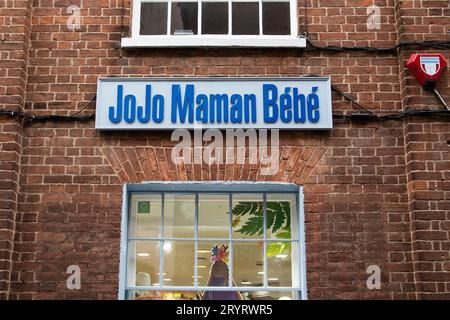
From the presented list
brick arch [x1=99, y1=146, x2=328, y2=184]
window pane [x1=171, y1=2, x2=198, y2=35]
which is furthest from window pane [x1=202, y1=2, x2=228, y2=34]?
brick arch [x1=99, y1=146, x2=328, y2=184]

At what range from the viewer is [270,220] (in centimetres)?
617

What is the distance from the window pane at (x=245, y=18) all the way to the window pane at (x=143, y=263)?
244cm

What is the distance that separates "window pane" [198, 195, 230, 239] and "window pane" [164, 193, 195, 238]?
91mm

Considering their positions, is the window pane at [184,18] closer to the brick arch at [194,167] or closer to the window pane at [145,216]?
the brick arch at [194,167]

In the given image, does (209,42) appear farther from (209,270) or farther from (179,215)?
(209,270)

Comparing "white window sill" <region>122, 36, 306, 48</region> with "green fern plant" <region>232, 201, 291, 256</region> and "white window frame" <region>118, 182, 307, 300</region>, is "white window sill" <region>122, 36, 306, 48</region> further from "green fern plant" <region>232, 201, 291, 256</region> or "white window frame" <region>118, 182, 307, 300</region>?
"green fern plant" <region>232, 201, 291, 256</region>

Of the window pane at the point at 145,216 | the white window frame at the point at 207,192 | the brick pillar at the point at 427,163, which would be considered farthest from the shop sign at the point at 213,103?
the brick pillar at the point at 427,163

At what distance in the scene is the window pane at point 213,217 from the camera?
6.13 metres

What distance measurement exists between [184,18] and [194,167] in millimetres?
1720

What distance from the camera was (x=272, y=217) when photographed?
20.3 ft

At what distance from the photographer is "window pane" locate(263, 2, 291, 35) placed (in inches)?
258

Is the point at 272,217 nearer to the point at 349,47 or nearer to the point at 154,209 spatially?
the point at 154,209

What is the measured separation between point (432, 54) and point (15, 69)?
425cm
